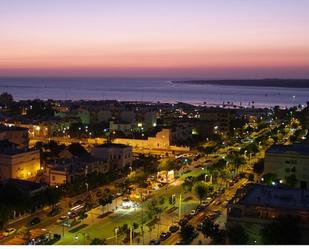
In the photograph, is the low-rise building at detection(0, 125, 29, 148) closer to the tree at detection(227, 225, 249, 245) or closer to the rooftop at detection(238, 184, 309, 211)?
the rooftop at detection(238, 184, 309, 211)

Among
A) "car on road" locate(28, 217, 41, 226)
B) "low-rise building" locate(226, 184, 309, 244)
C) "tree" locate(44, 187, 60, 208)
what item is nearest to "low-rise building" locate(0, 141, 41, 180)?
"tree" locate(44, 187, 60, 208)

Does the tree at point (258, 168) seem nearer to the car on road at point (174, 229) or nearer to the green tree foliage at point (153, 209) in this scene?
the green tree foliage at point (153, 209)

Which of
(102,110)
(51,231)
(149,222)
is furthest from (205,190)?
(102,110)

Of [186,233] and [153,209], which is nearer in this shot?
[186,233]

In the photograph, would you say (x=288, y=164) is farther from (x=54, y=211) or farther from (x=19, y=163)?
(x=19, y=163)

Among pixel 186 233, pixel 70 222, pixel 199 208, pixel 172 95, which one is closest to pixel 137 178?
pixel 199 208

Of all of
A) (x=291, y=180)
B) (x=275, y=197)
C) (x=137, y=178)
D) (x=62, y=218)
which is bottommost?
(x=62, y=218)

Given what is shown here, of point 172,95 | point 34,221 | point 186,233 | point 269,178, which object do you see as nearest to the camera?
point 186,233

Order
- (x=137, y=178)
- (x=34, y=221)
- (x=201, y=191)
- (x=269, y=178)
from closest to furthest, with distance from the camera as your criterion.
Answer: (x=34, y=221) < (x=201, y=191) < (x=269, y=178) < (x=137, y=178)
